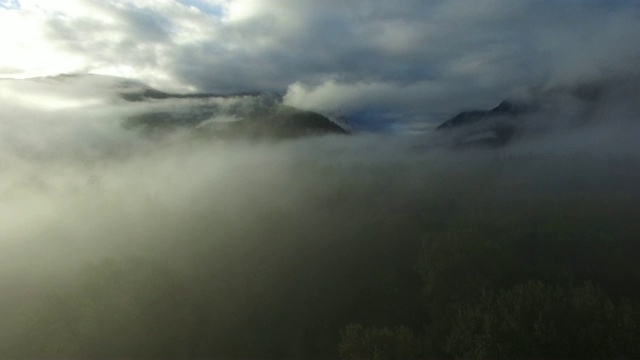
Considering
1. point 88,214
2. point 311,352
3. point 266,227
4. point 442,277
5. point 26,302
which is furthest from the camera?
point 88,214

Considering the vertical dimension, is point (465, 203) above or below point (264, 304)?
above

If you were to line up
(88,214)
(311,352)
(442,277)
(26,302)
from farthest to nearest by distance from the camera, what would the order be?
1. (88,214)
2. (26,302)
3. (311,352)
4. (442,277)

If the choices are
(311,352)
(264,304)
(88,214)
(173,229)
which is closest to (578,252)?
(311,352)

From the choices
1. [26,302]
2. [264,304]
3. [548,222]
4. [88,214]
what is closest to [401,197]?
[548,222]

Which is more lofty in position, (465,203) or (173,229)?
(465,203)

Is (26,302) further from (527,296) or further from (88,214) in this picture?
(88,214)

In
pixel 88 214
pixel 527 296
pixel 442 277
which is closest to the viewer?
pixel 527 296

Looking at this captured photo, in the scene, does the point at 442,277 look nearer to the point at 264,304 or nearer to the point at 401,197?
the point at 264,304

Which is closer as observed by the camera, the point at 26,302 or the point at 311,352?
the point at 311,352

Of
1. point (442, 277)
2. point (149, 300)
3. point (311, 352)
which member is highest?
point (442, 277)

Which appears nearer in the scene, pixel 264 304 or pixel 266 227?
pixel 264 304
